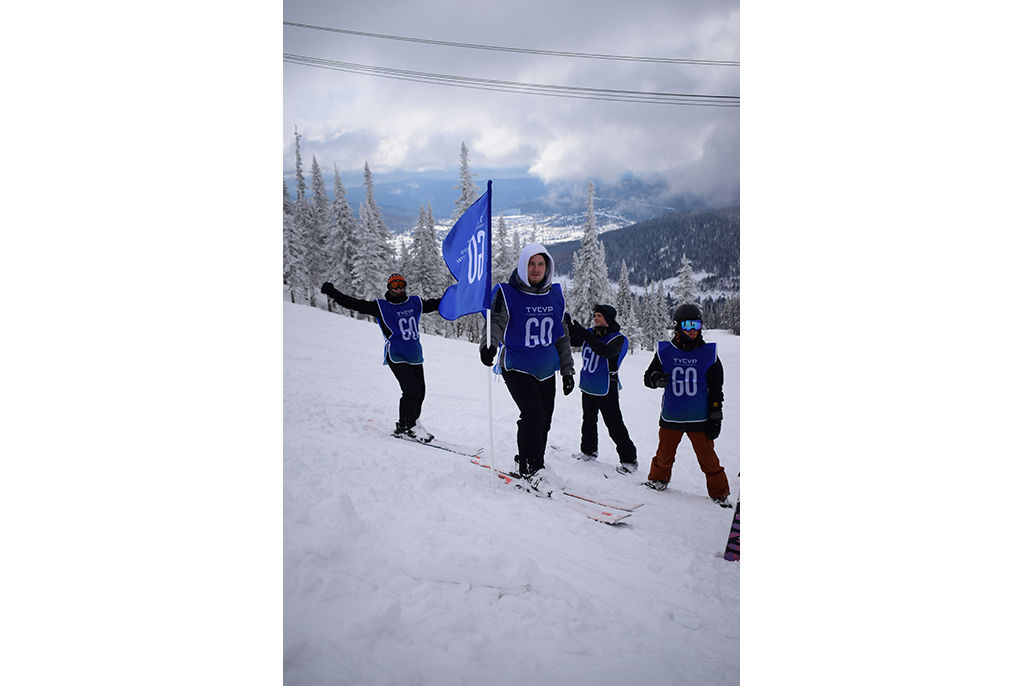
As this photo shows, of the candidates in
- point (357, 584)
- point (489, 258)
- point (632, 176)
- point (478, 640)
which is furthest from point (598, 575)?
point (632, 176)

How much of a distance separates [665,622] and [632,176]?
9.79 ft

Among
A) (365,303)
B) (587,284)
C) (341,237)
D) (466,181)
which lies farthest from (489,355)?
(587,284)

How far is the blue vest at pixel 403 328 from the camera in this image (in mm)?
4270

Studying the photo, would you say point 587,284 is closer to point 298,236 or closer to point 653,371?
point 298,236

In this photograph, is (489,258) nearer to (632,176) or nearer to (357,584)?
(632,176)

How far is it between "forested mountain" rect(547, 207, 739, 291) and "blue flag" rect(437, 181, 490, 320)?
525 mm

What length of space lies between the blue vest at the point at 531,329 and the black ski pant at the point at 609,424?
1078mm

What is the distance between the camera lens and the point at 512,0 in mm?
2494

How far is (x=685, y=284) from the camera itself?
6.42m

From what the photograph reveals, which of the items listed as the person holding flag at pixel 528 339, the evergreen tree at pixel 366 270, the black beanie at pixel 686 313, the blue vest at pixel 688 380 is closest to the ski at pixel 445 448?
the person holding flag at pixel 528 339

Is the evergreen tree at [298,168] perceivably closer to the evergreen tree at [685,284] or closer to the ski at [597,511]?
the ski at [597,511]

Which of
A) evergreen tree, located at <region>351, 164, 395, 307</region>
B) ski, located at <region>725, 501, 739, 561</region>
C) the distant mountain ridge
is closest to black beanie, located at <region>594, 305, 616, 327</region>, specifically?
the distant mountain ridge

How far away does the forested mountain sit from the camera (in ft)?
10.4

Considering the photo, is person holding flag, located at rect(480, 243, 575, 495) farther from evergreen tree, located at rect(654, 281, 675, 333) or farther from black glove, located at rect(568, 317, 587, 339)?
evergreen tree, located at rect(654, 281, 675, 333)
